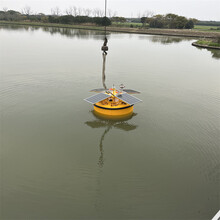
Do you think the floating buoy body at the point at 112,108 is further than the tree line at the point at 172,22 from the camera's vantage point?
No

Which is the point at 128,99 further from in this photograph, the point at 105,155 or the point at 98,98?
the point at 105,155

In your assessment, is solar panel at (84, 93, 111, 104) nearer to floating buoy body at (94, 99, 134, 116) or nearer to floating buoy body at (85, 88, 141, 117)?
floating buoy body at (85, 88, 141, 117)

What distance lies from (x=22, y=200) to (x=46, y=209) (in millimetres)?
1010

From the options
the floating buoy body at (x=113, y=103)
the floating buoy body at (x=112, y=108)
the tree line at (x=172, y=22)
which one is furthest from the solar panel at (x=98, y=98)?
the tree line at (x=172, y=22)

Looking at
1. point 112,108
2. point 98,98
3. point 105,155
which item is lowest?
point 105,155

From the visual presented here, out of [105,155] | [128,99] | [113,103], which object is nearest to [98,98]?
[113,103]

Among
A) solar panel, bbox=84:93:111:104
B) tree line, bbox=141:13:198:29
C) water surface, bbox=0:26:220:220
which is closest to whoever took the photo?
water surface, bbox=0:26:220:220

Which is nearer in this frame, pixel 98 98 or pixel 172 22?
pixel 98 98

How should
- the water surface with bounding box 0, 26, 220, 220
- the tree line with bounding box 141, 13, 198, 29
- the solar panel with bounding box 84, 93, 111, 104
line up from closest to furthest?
the water surface with bounding box 0, 26, 220, 220 → the solar panel with bounding box 84, 93, 111, 104 → the tree line with bounding box 141, 13, 198, 29

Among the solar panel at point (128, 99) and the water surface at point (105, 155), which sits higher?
the solar panel at point (128, 99)

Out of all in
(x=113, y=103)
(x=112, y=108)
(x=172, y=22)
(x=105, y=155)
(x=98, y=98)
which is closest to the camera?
(x=105, y=155)

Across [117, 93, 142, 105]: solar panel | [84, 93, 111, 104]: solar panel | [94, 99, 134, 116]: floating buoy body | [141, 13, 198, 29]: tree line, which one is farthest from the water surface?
[141, 13, 198, 29]: tree line

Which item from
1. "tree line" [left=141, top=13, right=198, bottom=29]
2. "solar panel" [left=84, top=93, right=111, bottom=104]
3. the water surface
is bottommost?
the water surface

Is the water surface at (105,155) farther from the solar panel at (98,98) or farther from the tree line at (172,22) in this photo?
the tree line at (172,22)
